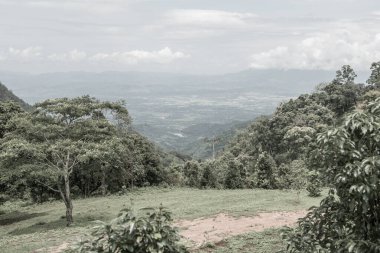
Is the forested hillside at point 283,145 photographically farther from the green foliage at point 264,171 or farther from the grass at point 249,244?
the grass at point 249,244

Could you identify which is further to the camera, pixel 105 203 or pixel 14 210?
pixel 14 210

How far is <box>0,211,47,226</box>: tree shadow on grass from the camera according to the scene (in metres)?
24.3

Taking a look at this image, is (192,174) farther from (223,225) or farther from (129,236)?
(129,236)

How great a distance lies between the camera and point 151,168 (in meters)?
38.3

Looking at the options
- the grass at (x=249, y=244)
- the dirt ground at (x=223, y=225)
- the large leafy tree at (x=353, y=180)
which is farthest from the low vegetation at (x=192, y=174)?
the dirt ground at (x=223, y=225)

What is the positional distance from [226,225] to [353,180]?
11654 millimetres

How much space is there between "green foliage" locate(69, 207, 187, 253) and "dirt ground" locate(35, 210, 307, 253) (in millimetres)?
8649

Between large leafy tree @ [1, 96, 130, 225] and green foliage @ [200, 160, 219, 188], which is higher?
large leafy tree @ [1, 96, 130, 225]

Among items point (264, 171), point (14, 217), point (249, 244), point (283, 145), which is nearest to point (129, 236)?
point (249, 244)

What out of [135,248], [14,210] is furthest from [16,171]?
[135,248]

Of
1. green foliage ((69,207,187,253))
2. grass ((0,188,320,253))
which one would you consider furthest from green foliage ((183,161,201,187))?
green foliage ((69,207,187,253))

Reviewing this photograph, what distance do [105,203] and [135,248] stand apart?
2366 centimetres

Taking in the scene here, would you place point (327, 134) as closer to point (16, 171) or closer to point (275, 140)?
point (16, 171)

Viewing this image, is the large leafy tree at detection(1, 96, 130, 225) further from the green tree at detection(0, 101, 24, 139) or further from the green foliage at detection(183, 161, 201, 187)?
the green foliage at detection(183, 161, 201, 187)
